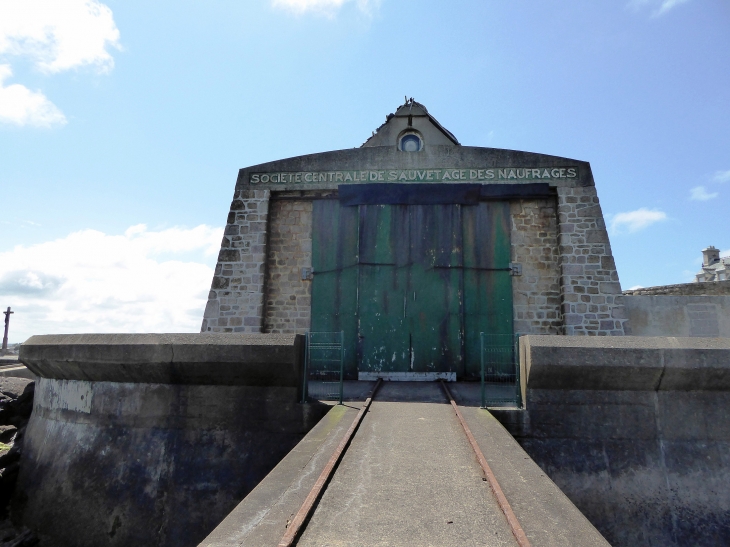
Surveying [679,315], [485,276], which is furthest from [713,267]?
[485,276]

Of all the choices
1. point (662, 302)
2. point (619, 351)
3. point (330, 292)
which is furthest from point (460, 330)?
point (619, 351)

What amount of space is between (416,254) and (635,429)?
5.51 metres

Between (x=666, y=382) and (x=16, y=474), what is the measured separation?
7.98 meters

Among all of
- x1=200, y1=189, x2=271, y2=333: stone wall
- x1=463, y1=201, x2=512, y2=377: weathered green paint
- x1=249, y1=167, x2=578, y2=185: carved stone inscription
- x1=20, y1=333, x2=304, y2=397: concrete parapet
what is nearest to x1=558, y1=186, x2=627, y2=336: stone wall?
x1=249, y1=167, x2=578, y2=185: carved stone inscription

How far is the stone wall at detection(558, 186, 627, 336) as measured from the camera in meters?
9.08

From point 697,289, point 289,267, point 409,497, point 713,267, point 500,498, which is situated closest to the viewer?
point 500,498

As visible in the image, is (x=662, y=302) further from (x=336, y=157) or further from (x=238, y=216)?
(x=238, y=216)

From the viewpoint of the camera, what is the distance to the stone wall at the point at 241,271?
9.63 metres

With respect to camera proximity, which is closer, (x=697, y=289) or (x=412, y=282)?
(x=412, y=282)

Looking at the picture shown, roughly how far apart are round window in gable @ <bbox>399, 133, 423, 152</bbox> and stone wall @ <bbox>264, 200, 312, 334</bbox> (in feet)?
8.27

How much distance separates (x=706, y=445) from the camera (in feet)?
15.6

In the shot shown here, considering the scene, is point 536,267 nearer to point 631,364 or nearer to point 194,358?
point 631,364

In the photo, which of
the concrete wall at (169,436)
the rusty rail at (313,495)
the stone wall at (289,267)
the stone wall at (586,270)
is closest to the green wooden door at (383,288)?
the stone wall at (289,267)

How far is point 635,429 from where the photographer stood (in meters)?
4.87
